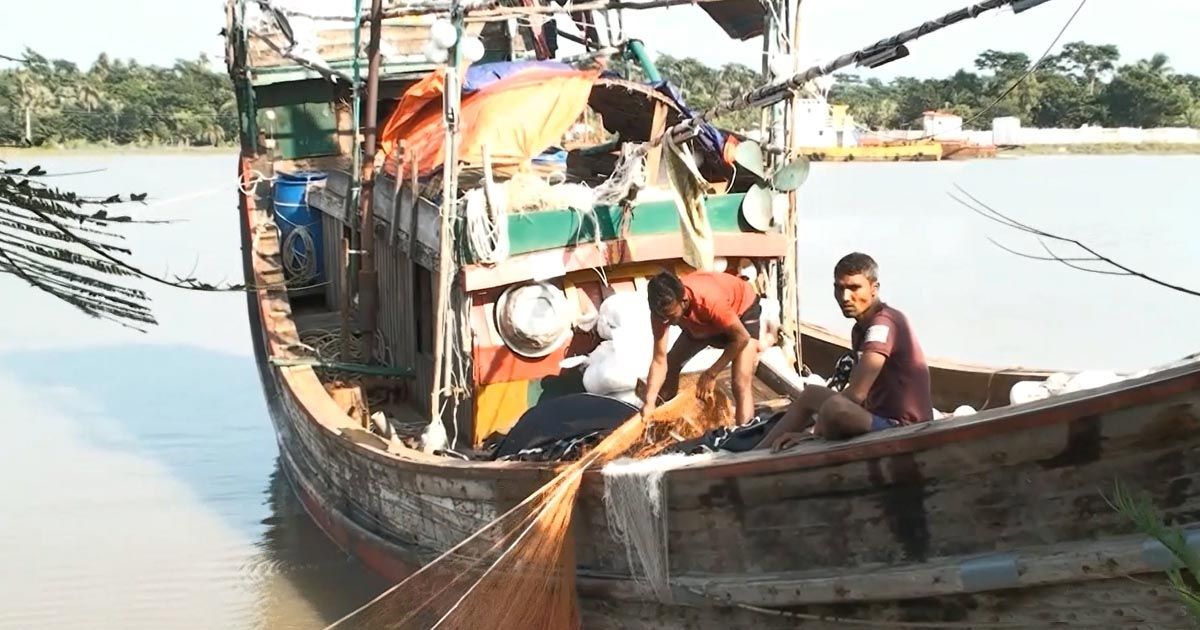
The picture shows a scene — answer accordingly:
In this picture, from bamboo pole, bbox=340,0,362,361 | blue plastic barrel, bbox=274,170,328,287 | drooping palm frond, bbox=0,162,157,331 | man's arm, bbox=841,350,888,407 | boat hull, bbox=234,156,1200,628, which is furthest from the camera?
blue plastic barrel, bbox=274,170,328,287

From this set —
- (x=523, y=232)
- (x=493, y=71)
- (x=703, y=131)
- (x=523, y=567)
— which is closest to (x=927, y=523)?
(x=523, y=567)

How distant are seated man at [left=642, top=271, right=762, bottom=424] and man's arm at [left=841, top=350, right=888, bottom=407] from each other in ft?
4.14

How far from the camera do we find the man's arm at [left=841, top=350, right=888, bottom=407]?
12.4 ft

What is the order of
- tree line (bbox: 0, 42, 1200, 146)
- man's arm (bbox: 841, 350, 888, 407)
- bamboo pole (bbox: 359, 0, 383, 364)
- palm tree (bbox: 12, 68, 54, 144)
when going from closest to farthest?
palm tree (bbox: 12, 68, 54, 144) → man's arm (bbox: 841, 350, 888, 407) → bamboo pole (bbox: 359, 0, 383, 364) → tree line (bbox: 0, 42, 1200, 146)

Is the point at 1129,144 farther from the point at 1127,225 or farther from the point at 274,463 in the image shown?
the point at 274,463

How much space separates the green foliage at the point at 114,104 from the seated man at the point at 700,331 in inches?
90.3

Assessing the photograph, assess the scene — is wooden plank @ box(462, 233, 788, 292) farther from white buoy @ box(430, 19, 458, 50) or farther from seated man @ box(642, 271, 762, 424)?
white buoy @ box(430, 19, 458, 50)

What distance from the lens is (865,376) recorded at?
3797mm

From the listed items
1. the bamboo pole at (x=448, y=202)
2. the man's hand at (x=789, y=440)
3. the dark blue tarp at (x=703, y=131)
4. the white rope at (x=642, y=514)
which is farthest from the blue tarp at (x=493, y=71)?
the man's hand at (x=789, y=440)

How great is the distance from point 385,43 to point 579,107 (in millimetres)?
4095

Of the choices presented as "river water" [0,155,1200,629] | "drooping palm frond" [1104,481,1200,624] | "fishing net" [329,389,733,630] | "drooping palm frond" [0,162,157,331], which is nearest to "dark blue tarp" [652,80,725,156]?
"fishing net" [329,389,733,630]

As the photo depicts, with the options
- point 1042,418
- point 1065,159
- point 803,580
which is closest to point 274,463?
point 803,580

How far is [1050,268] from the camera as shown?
20.1m

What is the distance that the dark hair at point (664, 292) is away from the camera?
4934 millimetres
